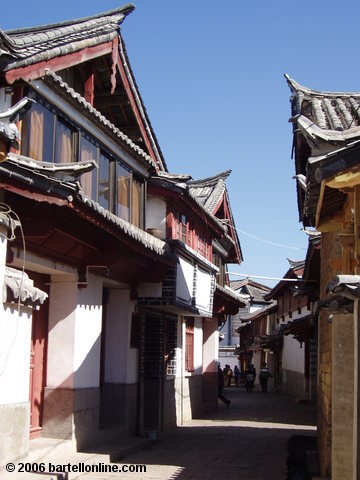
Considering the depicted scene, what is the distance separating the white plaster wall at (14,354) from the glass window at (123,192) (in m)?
5.48

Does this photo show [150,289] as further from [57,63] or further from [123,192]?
[57,63]

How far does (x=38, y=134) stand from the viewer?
10367 mm

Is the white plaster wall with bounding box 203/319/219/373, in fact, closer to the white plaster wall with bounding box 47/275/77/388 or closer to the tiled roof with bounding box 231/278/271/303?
the white plaster wall with bounding box 47/275/77/388

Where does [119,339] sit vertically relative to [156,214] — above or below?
below

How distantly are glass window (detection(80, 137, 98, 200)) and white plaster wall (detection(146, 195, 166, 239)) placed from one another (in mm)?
3547

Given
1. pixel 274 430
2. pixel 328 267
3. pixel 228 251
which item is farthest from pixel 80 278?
pixel 228 251

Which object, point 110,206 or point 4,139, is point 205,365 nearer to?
point 110,206

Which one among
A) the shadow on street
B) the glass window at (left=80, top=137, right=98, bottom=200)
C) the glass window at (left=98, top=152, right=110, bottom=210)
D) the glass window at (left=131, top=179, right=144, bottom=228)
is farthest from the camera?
the glass window at (left=131, top=179, right=144, bottom=228)

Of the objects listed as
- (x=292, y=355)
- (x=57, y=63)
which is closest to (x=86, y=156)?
(x=57, y=63)

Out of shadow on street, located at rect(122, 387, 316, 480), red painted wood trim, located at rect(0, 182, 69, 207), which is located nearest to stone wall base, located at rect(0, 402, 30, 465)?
red painted wood trim, located at rect(0, 182, 69, 207)

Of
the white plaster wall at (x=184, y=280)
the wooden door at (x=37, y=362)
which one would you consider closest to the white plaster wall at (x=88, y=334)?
the wooden door at (x=37, y=362)

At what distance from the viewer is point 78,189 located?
8.46 metres

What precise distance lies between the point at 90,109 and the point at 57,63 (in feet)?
4.83

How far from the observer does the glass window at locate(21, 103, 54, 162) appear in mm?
9969
